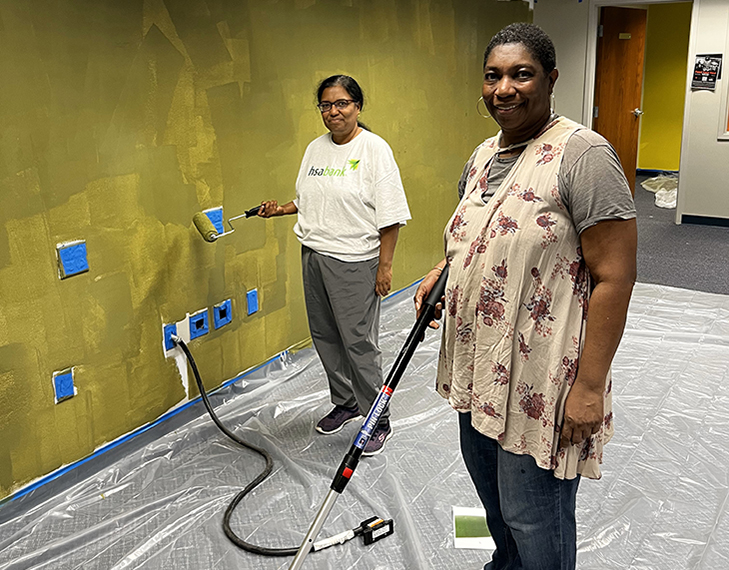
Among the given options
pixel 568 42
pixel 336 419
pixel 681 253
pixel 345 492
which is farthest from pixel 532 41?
pixel 568 42

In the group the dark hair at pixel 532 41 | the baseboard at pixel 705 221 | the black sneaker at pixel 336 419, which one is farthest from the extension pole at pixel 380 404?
the baseboard at pixel 705 221

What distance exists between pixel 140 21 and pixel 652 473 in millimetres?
2420

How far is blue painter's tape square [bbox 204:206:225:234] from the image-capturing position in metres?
2.86

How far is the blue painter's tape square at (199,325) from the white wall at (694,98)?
14.5 ft

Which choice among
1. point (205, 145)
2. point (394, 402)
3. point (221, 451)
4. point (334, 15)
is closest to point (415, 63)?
point (334, 15)

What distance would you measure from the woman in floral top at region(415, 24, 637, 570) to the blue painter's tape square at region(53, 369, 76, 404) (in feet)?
5.03

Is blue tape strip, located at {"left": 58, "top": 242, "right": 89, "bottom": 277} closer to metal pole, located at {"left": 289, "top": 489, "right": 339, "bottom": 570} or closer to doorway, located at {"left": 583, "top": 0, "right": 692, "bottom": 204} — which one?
metal pole, located at {"left": 289, "top": 489, "right": 339, "bottom": 570}

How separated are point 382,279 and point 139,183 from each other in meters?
0.96

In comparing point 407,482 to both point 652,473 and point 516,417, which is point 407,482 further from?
point 516,417

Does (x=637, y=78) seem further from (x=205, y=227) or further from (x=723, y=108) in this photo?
(x=205, y=227)

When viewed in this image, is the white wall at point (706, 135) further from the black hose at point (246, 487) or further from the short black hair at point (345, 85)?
the black hose at point (246, 487)

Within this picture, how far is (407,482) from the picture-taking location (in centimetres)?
243

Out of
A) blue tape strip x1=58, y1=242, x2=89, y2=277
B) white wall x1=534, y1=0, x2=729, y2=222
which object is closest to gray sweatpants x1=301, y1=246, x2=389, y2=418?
blue tape strip x1=58, y1=242, x2=89, y2=277

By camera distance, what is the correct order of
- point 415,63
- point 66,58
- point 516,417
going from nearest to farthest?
point 516,417
point 66,58
point 415,63
